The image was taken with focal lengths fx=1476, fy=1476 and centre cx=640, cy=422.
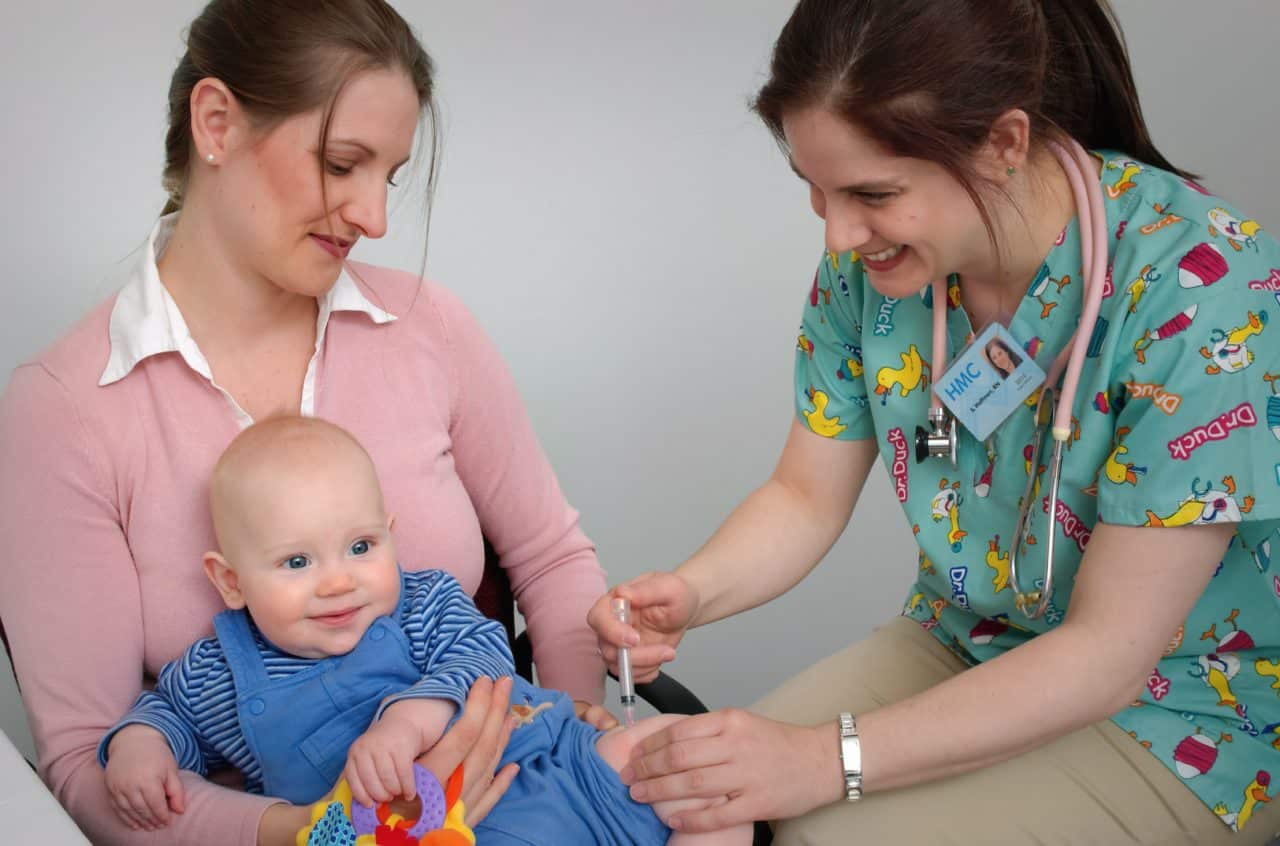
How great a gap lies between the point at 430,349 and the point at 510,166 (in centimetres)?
189

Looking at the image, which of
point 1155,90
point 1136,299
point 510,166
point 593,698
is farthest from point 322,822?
point 1155,90

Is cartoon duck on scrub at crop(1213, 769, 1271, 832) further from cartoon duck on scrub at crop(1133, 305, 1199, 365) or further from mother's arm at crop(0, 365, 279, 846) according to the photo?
mother's arm at crop(0, 365, 279, 846)

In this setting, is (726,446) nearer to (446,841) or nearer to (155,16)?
(155,16)

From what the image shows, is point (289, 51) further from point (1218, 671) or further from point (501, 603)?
point (1218, 671)

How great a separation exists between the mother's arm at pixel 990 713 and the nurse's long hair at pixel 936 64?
0.44 metres

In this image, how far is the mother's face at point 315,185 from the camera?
181 centimetres

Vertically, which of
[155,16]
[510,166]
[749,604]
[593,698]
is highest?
[155,16]

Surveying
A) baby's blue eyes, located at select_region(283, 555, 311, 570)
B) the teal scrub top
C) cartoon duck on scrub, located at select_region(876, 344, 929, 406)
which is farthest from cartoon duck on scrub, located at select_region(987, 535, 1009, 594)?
baby's blue eyes, located at select_region(283, 555, 311, 570)

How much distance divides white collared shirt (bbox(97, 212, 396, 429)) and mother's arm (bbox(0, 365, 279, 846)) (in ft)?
0.28

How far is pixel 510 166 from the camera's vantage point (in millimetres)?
3863

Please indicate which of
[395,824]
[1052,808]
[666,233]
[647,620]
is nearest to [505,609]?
[647,620]

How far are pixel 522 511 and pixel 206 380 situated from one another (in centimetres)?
51

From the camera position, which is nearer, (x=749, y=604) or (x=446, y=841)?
(x=446, y=841)

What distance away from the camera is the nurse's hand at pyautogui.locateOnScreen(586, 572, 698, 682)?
1.94 m
